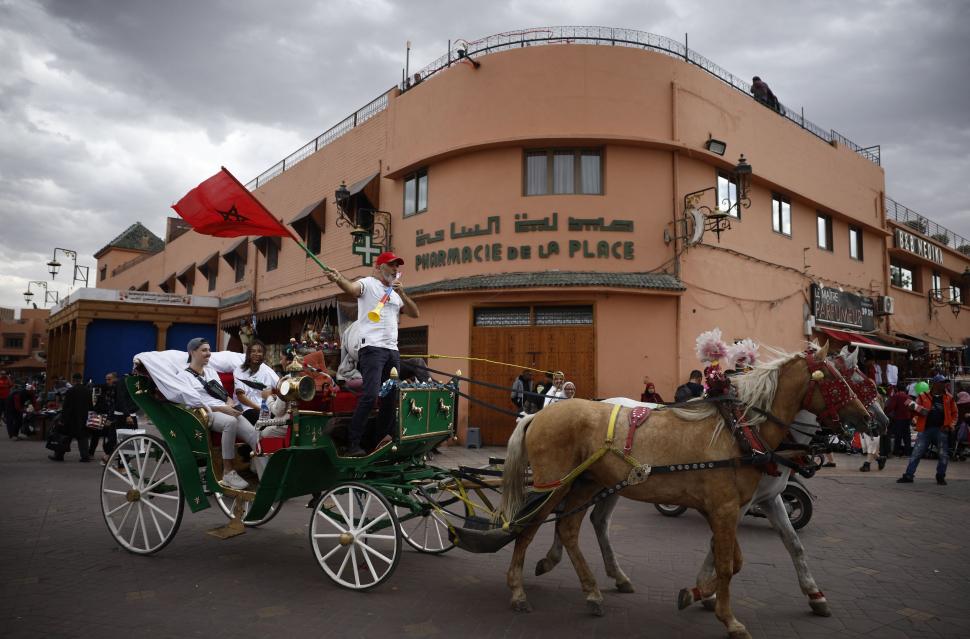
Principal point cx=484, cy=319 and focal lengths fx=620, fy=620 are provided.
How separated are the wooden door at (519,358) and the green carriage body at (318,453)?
7511mm

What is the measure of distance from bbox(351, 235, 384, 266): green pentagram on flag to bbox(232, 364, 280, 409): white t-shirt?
29.4 ft

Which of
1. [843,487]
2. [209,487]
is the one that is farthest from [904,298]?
[209,487]

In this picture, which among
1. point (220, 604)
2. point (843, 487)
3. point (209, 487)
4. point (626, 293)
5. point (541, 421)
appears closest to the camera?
point (220, 604)

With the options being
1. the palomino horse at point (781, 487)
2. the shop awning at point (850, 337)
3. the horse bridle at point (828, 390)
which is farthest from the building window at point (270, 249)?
the horse bridle at point (828, 390)

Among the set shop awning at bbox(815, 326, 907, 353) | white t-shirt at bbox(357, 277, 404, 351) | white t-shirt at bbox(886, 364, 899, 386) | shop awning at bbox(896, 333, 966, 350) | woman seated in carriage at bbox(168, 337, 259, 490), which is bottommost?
woman seated in carriage at bbox(168, 337, 259, 490)

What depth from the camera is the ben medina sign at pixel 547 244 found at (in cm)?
1362

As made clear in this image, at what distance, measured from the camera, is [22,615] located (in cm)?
418

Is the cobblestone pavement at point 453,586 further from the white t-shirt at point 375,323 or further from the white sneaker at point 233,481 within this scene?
the white t-shirt at point 375,323

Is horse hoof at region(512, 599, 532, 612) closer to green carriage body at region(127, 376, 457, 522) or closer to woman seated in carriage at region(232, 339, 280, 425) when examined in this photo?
green carriage body at region(127, 376, 457, 522)

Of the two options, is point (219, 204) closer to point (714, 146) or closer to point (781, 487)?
point (781, 487)

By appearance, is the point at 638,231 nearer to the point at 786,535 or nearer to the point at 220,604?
the point at 786,535

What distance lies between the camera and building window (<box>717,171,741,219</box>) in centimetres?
1517

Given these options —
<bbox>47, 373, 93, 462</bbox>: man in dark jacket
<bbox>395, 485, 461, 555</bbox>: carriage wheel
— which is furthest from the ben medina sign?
<bbox>47, 373, 93, 462</bbox>: man in dark jacket

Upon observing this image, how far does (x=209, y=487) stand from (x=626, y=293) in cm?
952
